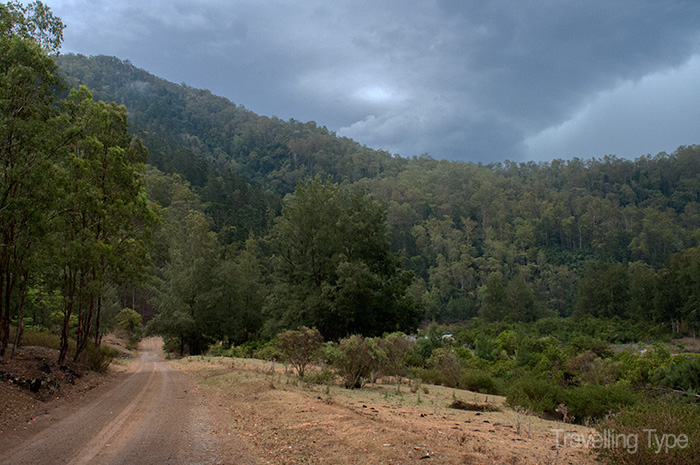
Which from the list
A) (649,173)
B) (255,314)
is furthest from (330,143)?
(255,314)

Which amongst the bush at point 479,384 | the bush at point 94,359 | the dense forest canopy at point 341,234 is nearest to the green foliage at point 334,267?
the dense forest canopy at point 341,234

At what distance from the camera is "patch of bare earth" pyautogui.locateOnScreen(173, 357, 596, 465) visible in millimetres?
5962

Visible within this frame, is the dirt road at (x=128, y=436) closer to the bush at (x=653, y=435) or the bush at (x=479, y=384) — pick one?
the bush at (x=653, y=435)

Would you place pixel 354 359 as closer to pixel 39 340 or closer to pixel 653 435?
pixel 653 435

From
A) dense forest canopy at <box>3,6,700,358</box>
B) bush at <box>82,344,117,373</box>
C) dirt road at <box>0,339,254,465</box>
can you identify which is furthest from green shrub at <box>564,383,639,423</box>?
bush at <box>82,344,117,373</box>

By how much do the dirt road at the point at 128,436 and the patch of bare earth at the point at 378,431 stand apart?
52 centimetres

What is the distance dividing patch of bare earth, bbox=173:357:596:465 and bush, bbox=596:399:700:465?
561mm

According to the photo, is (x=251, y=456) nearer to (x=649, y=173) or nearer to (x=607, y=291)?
(x=607, y=291)

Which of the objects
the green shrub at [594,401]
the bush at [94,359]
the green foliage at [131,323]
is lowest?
the green foliage at [131,323]

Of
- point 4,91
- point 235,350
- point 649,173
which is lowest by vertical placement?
point 235,350

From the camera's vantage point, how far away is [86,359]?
18.7 m

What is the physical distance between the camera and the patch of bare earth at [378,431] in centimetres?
596

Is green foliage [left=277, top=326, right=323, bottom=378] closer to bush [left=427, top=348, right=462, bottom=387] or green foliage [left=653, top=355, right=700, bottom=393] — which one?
bush [left=427, top=348, right=462, bottom=387]

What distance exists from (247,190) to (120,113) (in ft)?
267
